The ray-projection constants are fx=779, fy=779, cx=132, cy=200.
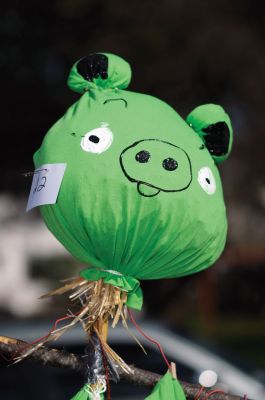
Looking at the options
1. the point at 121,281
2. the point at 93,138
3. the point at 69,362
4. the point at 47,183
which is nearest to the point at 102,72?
the point at 93,138

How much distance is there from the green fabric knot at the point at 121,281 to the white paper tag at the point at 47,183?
195 millimetres

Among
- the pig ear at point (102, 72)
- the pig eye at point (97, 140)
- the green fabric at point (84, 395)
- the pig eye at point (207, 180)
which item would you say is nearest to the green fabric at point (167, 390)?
the green fabric at point (84, 395)

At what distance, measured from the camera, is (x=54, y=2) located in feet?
27.4

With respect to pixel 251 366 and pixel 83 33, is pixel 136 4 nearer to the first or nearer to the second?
pixel 83 33

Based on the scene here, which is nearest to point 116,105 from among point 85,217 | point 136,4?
point 85,217

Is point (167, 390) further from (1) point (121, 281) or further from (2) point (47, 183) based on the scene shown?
(2) point (47, 183)

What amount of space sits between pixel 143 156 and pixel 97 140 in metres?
0.12

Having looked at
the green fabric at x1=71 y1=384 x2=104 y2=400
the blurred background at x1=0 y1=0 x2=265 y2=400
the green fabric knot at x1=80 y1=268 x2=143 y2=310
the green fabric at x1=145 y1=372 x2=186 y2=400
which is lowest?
the green fabric at x1=71 y1=384 x2=104 y2=400

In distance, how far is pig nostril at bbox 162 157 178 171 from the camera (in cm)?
180

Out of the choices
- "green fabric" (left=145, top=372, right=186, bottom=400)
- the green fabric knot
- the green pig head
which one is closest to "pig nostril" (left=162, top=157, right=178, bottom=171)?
the green pig head

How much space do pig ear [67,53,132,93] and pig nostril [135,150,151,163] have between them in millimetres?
264

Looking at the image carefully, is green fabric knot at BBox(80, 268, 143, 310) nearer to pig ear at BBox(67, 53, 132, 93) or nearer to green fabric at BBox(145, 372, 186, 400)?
green fabric at BBox(145, 372, 186, 400)

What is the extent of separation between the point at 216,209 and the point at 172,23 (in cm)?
684

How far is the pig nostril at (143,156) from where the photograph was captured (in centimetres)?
178
